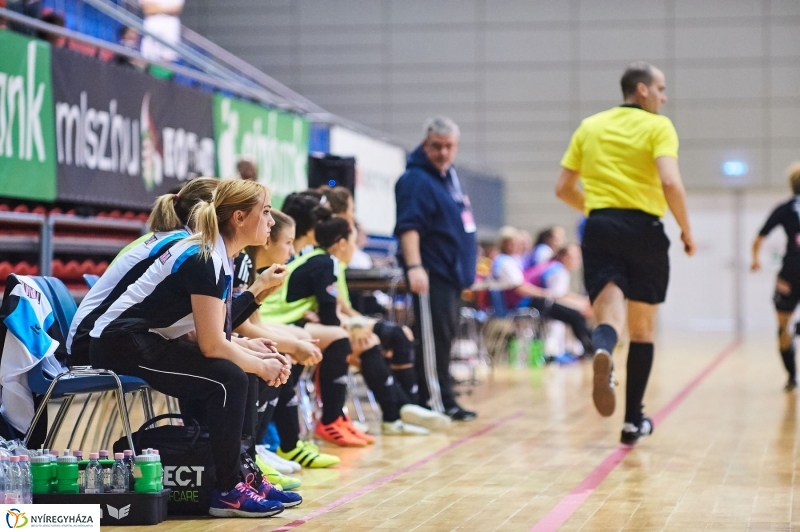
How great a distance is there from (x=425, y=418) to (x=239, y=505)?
8.25 ft

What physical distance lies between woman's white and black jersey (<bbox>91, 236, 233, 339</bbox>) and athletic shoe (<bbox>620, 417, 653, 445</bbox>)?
7.82 feet

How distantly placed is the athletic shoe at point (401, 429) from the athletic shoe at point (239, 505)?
2289 mm

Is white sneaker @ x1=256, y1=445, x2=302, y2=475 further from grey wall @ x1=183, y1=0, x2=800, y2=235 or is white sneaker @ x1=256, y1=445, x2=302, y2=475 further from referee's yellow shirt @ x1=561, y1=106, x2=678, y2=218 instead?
grey wall @ x1=183, y1=0, x2=800, y2=235

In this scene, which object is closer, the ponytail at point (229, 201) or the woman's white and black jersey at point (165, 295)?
the woman's white and black jersey at point (165, 295)

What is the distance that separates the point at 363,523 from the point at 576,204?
2533mm

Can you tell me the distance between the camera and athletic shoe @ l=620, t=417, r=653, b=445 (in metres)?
5.25

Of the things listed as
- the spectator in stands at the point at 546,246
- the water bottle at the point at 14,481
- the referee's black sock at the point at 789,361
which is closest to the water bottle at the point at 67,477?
the water bottle at the point at 14,481

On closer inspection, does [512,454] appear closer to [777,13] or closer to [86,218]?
[86,218]

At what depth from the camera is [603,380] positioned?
4781 mm

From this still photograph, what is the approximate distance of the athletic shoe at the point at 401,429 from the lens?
583 cm

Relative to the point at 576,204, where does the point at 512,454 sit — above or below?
below

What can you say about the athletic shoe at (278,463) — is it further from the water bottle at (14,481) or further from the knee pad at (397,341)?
the knee pad at (397,341)

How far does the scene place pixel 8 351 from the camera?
3738 millimetres

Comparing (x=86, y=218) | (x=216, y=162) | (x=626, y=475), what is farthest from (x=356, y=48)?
(x=626, y=475)
